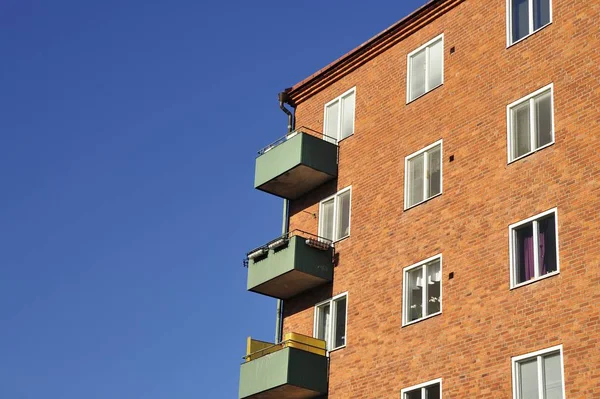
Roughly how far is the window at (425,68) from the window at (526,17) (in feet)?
9.68

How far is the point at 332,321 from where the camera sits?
35.5m

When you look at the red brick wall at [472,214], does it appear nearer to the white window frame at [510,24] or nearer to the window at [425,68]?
the white window frame at [510,24]

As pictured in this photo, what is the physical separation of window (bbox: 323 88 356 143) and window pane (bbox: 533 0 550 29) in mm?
8194

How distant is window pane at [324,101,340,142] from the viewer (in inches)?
1540

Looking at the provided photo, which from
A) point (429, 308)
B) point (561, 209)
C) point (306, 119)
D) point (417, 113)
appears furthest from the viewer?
point (306, 119)

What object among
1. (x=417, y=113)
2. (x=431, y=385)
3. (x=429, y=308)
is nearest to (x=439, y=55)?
(x=417, y=113)

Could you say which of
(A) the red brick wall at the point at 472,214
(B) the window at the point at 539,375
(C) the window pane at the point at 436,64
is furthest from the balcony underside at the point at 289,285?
(B) the window at the point at 539,375

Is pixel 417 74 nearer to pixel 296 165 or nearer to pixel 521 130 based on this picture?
pixel 296 165

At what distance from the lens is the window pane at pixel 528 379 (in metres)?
27.5

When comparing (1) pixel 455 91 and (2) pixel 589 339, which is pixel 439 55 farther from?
(2) pixel 589 339

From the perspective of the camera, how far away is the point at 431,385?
30516 millimetres

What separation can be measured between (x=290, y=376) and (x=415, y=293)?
15.4ft

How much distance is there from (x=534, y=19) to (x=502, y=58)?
142cm

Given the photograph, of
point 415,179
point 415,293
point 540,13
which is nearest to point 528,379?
point 415,293
